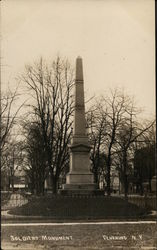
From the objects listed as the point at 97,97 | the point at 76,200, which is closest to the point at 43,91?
the point at 97,97

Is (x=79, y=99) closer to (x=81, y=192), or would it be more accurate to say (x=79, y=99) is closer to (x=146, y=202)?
(x=81, y=192)

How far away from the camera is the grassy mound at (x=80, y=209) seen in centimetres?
1745

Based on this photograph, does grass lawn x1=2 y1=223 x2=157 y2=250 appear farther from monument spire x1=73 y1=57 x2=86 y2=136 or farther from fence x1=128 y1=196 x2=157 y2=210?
monument spire x1=73 y1=57 x2=86 y2=136

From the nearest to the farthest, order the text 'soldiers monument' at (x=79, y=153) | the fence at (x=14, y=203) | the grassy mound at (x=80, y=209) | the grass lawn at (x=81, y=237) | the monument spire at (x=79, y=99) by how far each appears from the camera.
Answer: the grass lawn at (x=81, y=237)
the grassy mound at (x=80, y=209)
the text 'soldiers monument' at (x=79, y=153)
the monument spire at (x=79, y=99)
the fence at (x=14, y=203)

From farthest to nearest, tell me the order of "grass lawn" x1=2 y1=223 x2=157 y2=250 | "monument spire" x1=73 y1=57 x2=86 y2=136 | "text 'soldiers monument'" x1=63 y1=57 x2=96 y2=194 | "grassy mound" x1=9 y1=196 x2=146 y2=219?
"monument spire" x1=73 y1=57 x2=86 y2=136 < "text 'soldiers monument'" x1=63 y1=57 x2=96 y2=194 < "grassy mound" x1=9 y1=196 x2=146 y2=219 < "grass lawn" x1=2 y1=223 x2=157 y2=250

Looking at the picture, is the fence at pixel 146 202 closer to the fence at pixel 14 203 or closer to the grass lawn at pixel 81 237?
the grass lawn at pixel 81 237

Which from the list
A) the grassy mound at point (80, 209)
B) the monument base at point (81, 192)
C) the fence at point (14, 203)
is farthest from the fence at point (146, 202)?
the fence at point (14, 203)

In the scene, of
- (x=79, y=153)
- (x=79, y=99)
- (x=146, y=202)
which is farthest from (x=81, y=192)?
(x=79, y=99)

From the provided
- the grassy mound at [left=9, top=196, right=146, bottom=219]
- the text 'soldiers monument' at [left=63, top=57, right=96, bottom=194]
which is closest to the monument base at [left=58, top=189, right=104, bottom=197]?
the text 'soldiers monument' at [left=63, top=57, right=96, bottom=194]

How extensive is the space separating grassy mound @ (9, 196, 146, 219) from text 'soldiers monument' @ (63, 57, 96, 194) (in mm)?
1583

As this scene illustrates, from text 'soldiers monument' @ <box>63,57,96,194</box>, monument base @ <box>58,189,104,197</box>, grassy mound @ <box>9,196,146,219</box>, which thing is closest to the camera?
grassy mound @ <box>9,196,146,219</box>

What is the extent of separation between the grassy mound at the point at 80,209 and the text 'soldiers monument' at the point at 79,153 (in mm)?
1583

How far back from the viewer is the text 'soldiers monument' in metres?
21.1

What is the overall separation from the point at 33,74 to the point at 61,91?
2075 mm
